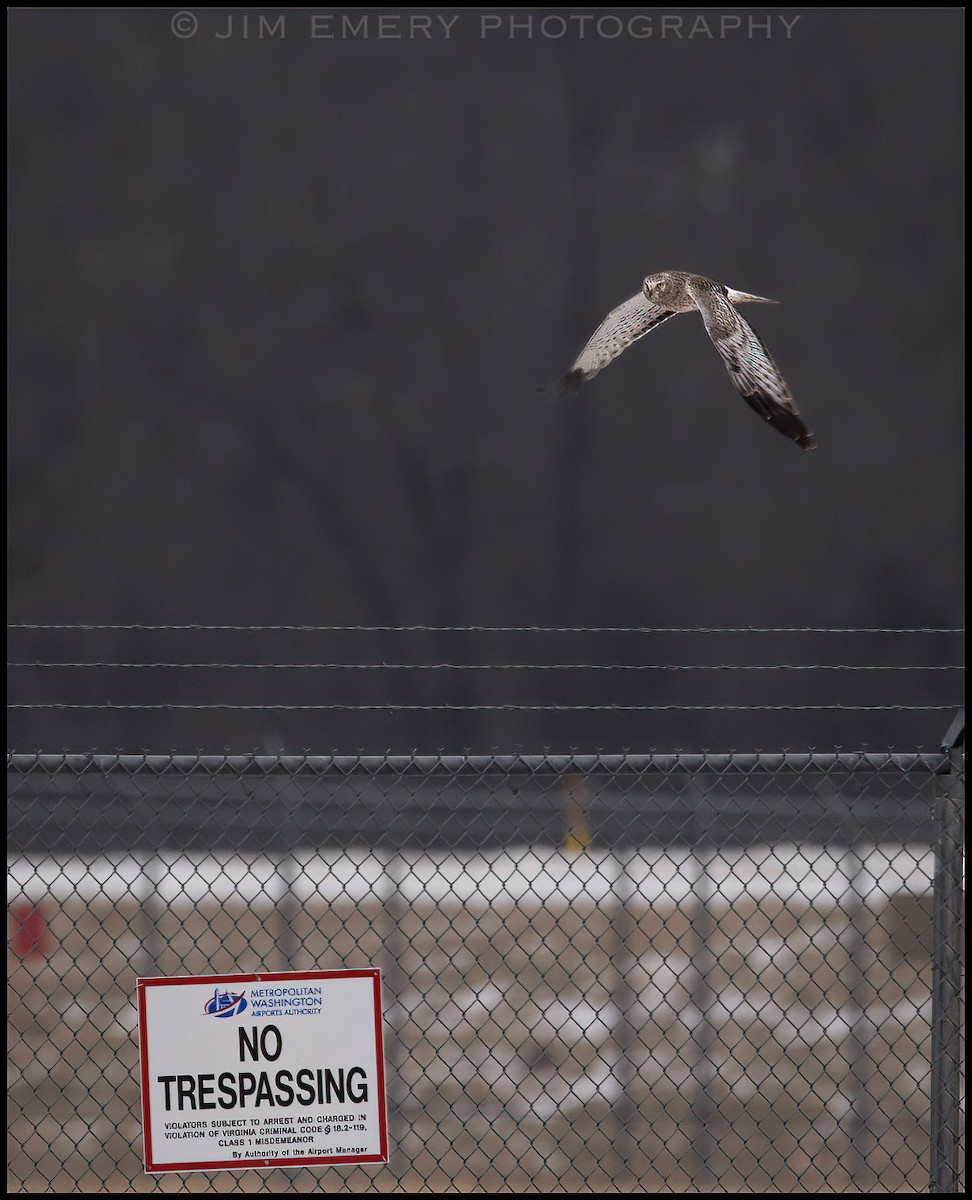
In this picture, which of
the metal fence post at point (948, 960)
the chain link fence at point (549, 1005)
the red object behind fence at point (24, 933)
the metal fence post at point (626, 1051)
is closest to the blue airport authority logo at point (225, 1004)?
the metal fence post at point (948, 960)

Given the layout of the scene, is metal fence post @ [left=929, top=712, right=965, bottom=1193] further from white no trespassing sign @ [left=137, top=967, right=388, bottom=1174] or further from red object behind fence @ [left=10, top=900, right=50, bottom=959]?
red object behind fence @ [left=10, top=900, right=50, bottom=959]

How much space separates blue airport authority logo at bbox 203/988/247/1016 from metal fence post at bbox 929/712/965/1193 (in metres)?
1.55

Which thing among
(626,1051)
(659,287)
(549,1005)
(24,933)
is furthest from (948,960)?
(24,933)

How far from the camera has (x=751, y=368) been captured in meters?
3.33

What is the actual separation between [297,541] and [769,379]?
6081mm

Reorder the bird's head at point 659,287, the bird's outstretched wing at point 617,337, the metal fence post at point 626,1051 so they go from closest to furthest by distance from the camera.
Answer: the bird's head at point 659,287, the bird's outstretched wing at point 617,337, the metal fence post at point 626,1051

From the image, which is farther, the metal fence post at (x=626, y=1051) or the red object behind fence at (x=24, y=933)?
the red object behind fence at (x=24, y=933)

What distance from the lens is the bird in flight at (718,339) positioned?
10.7 feet

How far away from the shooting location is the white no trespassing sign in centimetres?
278

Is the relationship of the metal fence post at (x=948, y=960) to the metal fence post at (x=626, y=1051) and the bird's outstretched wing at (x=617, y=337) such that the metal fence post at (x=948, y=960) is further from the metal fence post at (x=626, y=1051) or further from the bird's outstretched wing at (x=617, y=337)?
the metal fence post at (x=626, y=1051)

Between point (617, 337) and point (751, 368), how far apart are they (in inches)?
37.5

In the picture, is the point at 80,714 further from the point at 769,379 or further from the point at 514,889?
the point at 769,379

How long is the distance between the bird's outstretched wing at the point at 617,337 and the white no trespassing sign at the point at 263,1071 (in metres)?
2.16

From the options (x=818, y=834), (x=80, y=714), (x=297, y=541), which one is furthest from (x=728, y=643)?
(x=80, y=714)
